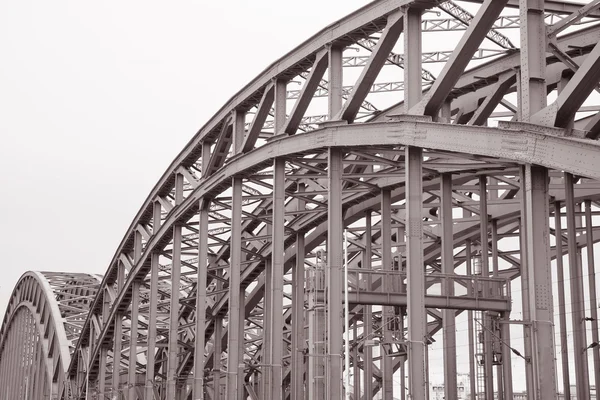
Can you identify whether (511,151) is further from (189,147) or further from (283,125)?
(189,147)

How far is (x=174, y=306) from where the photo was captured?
42.6m

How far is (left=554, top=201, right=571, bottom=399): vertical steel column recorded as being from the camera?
35844 millimetres

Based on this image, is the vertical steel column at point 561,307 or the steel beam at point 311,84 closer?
the steel beam at point 311,84

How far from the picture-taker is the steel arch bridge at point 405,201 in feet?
70.2

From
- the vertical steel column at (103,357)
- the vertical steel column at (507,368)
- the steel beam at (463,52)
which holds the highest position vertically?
the steel beam at (463,52)

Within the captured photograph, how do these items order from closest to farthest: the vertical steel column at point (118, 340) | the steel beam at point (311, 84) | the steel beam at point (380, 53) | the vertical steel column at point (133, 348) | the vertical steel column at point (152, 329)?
the steel beam at point (380, 53) < the steel beam at point (311, 84) < the vertical steel column at point (152, 329) < the vertical steel column at point (133, 348) < the vertical steel column at point (118, 340)

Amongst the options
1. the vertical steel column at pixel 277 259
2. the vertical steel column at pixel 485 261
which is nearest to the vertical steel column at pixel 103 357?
the vertical steel column at pixel 485 261

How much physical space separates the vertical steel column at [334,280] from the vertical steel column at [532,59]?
859 cm

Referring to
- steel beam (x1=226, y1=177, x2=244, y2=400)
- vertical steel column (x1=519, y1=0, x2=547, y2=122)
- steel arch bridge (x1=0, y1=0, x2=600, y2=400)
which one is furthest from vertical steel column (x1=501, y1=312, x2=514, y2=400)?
vertical steel column (x1=519, y1=0, x2=547, y2=122)

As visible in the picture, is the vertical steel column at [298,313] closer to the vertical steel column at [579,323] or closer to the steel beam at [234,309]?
the steel beam at [234,309]

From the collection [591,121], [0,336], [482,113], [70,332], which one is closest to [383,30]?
[482,113]

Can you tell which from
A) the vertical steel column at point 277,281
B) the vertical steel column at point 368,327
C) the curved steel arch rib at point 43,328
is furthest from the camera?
the curved steel arch rib at point 43,328

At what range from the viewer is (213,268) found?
47.3 m

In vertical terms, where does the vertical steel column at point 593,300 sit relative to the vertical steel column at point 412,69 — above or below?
below
